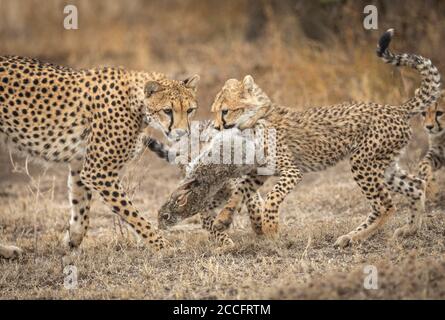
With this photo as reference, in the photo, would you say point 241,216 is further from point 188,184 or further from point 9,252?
point 9,252

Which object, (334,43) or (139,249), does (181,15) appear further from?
(139,249)

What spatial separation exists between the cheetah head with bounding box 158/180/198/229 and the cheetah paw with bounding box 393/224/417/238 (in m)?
1.57

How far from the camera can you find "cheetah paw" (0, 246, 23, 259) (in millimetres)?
6188

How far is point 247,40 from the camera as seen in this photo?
14.3 metres

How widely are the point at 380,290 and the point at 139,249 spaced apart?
2232 millimetres

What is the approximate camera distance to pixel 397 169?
6520mm

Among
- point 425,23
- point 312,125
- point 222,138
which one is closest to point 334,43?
point 425,23

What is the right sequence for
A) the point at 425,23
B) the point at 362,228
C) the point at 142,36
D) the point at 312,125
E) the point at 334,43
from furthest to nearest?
1. the point at 142,36
2. the point at 334,43
3. the point at 425,23
4. the point at 312,125
5. the point at 362,228

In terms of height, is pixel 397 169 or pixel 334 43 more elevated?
Result: pixel 334 43

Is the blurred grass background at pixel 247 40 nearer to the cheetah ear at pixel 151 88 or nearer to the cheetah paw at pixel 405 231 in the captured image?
the cheetah paw at pixel 405 231

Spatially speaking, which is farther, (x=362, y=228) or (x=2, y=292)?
(x=362, y=228)

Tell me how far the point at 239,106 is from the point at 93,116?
4.18 feet

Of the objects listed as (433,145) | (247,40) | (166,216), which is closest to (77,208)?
(166,216)

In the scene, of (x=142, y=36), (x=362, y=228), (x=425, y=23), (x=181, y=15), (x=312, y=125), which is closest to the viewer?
(x=362, y=228)
